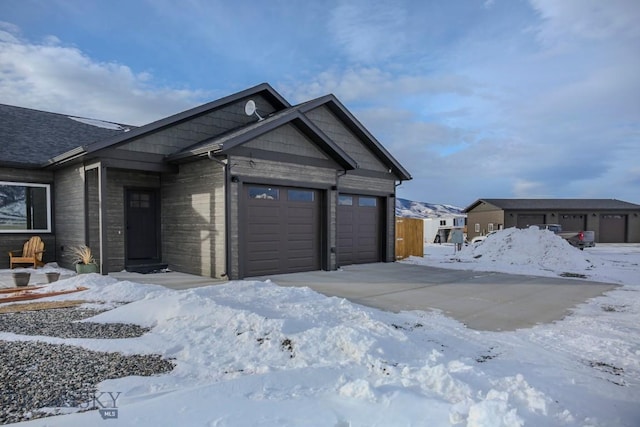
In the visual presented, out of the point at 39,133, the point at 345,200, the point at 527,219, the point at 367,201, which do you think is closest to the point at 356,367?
the point at 345,200

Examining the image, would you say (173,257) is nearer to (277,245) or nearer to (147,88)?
(277,245)

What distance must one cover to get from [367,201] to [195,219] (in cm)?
644

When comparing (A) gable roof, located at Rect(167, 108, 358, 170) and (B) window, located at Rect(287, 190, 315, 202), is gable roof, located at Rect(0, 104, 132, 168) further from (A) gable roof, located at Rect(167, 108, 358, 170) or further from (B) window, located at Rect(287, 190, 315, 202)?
(B) window, located at Rect(287, 190, 315, 202)

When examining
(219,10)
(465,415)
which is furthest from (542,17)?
(465,415)

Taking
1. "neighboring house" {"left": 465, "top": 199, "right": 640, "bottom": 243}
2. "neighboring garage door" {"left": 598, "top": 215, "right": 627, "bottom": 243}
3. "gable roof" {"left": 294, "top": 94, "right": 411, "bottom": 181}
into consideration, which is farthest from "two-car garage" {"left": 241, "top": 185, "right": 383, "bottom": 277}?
"neighboring garage door" {"left": 598, "top": 215, "right": 627, "bottom": 243}

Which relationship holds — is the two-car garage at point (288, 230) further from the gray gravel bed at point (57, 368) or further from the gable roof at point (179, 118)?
the gray gravel bed at point (57, 368)

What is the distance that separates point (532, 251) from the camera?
14750mm

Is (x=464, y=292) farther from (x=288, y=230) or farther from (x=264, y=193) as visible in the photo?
(x=264, y=193)

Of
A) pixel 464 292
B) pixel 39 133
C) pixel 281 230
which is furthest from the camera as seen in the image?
pixel 39 133

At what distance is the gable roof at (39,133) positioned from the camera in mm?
11359

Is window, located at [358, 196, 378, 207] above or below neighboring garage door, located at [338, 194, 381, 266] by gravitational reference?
above

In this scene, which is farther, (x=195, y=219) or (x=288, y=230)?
(x=288, y=230)

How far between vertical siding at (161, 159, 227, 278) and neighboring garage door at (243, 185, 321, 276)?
720 millimetres

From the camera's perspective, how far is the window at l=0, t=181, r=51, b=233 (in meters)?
11.2
